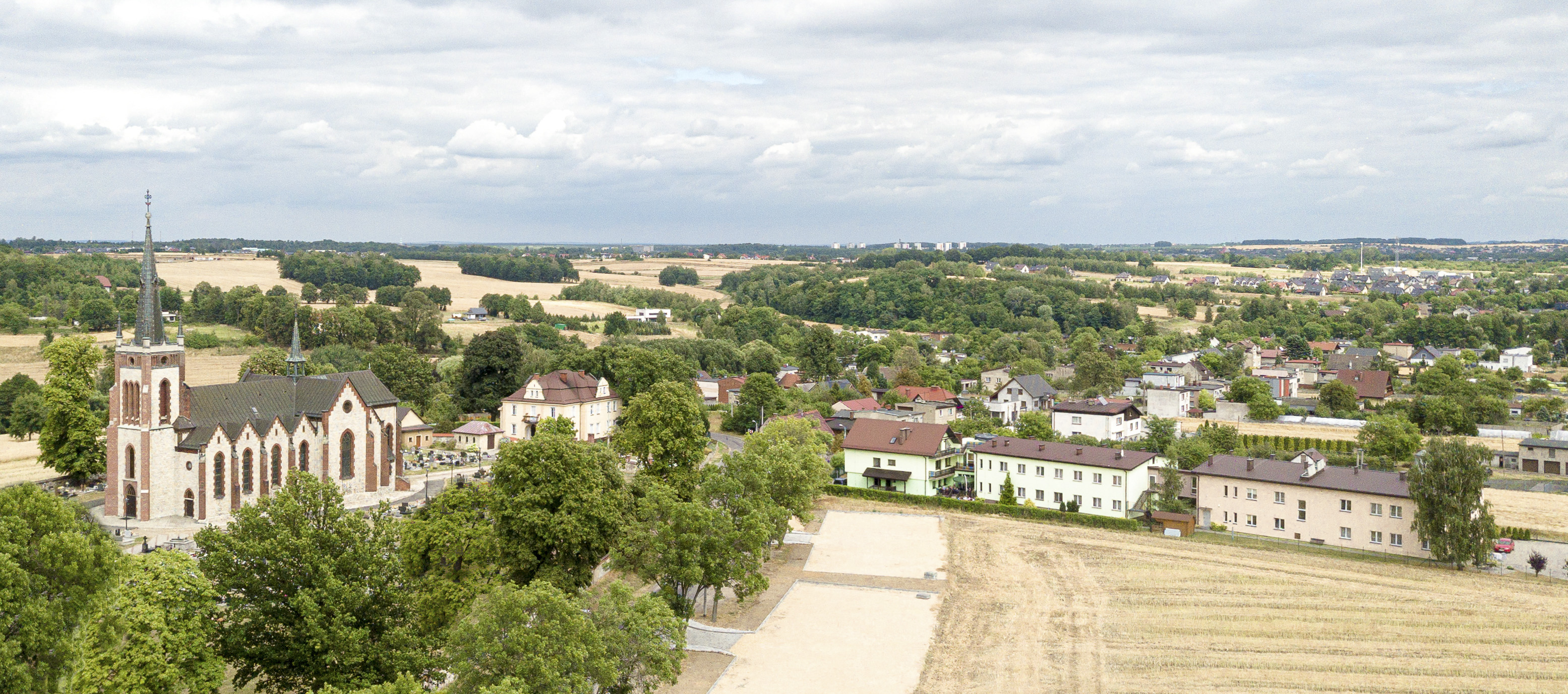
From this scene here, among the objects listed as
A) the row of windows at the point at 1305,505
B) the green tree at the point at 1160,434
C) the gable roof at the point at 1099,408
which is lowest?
the row of windows at the point at 1305,505

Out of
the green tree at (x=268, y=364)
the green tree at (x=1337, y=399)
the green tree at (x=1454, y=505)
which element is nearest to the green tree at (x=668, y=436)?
the green tree at (x=1454, y=505)

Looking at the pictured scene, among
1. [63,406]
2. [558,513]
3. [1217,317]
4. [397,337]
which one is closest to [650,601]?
[558,513]

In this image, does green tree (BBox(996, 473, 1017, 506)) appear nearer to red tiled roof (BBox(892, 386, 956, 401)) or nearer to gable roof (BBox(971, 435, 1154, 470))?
gable roof (BBox(971, 435, 1154, 470))

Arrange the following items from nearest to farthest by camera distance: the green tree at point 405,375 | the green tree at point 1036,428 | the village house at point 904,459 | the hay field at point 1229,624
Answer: the hay field at point 1229,624, the village house at point 904,459, the green tree at point 1036,428, the green tree at point 405,375

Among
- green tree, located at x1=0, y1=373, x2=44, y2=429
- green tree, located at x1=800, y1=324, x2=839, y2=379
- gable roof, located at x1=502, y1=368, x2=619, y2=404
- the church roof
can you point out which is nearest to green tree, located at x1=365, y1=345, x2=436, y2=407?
gable roof, located at x1=502, y1=368, x2=619, y2=404

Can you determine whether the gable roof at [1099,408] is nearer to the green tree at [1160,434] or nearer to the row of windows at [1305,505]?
the green tree at [1160,434]

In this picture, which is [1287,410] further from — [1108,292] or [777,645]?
[1108,292]

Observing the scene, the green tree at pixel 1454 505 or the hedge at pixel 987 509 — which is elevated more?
the green tree at pixel 1454 505

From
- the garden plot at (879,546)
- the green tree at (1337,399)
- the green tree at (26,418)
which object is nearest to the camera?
the garden plot at (879,546)
